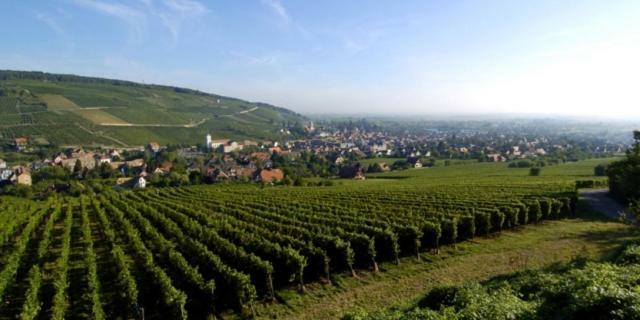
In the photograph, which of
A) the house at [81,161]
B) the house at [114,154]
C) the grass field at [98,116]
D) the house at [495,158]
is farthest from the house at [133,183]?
the house at [495,158]

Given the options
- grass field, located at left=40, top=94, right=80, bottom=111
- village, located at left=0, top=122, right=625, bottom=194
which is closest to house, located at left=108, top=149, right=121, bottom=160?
village, located at left=0, top=122, right=625, bottom=194

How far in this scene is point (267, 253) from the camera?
22.8 meters

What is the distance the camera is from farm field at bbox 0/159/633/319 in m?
18.7

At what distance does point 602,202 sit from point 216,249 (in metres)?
43.2

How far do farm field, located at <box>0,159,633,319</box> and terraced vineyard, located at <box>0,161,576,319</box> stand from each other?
9cm

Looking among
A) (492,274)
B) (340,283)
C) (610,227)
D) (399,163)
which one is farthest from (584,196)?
(399,163)

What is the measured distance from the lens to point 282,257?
2134 centimetres

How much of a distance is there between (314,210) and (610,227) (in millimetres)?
26557

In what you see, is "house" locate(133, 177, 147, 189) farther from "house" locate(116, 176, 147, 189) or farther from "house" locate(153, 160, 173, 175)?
"house" locate(153, 160, 173, 175)

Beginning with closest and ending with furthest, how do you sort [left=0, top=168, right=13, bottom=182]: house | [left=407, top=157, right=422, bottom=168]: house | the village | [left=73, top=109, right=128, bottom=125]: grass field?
the village, [left=0, top=168, right=13, bottom=182]: house, [left=407, top=157, right=422, bottom=168]: house, [left=73, top=109, right=128, bottom=125]: grass field

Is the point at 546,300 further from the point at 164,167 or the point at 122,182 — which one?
the point at 164,167

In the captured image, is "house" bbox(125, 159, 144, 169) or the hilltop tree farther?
"house" bbox(125, 159, 144, 169)

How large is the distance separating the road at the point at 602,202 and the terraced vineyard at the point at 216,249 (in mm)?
3446

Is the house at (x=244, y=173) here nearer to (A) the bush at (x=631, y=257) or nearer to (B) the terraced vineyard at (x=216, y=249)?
(B) the terraced vineyard at (x=216, y=249)
